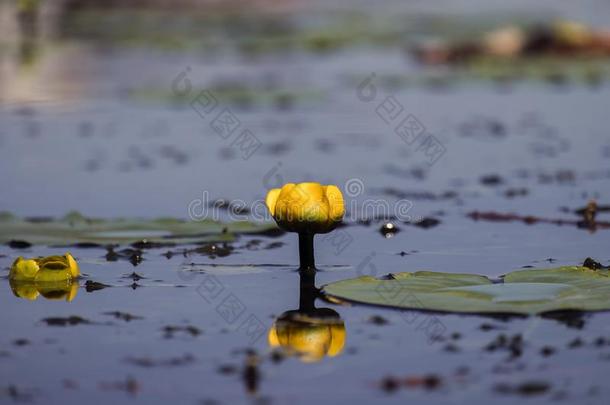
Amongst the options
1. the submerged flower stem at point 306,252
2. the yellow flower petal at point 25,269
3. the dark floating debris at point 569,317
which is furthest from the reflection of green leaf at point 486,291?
the yellow flower petal at point 25,269

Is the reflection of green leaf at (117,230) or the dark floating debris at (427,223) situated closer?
the reflection of green leaf at (117,230)

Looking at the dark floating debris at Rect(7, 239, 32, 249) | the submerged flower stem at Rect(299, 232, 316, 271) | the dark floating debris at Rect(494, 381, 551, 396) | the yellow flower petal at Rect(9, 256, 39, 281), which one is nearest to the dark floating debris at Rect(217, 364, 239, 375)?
the dark floating debris at Rect(494, 381, 551, 396)

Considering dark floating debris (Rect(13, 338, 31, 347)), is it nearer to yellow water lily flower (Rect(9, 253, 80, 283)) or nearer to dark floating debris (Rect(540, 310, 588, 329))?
yellow water lily flower (Rect(9, 253, 80, 283))

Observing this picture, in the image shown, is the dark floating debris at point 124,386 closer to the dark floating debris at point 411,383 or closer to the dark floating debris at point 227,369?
the dark floating debris at point 227,369

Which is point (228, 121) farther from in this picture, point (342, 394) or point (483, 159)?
point (342, 394)

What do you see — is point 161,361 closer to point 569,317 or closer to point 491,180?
point 569,317

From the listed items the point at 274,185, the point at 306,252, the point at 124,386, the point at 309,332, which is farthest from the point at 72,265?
the point at 274,185

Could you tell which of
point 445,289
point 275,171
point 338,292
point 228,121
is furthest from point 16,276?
point 228,121
